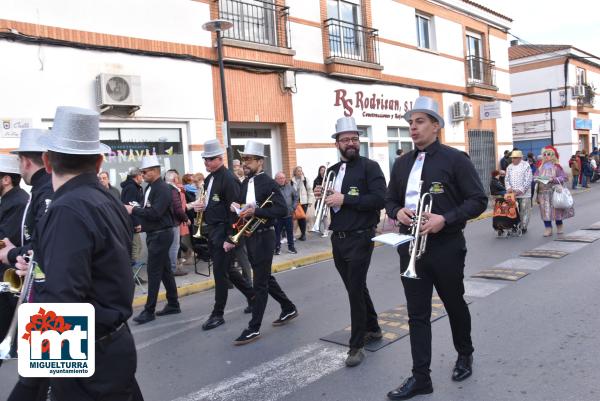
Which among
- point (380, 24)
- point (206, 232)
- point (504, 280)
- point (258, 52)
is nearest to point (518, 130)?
point (380, 24)

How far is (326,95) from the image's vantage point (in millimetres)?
14102

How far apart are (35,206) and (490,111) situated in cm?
1925

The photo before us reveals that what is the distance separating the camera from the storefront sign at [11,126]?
839 centimetres

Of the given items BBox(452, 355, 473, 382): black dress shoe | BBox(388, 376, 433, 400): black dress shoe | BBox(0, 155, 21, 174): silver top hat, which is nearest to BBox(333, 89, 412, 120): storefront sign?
BBox(0, 155, 21, 174): silver top hat

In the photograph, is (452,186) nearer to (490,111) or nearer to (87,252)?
(87,252)

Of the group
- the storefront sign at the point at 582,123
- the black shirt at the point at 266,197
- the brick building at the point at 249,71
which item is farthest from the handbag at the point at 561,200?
the storefront sign at the point at 582,123

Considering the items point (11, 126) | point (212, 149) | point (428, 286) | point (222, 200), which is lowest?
point (428, 286)

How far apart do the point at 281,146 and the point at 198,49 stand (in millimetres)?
3339

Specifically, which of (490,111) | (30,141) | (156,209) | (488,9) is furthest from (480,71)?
(30,141)

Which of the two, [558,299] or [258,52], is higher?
[258,52]

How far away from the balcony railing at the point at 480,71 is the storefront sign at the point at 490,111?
3.17 feet

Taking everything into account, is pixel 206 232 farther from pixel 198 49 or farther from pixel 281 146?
pixel 281 146

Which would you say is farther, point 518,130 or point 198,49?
point 518,130

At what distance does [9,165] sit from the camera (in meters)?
4.29
